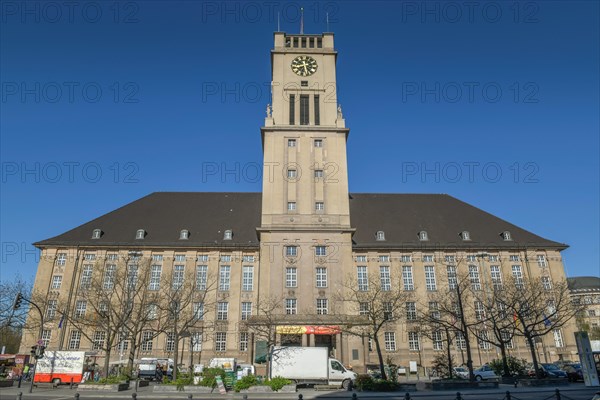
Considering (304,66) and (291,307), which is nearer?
(291,307)

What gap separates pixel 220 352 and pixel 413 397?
A: 28758 mm

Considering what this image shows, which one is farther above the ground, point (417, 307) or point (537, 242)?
point (537, 242)

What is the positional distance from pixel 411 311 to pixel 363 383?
77.0 ft

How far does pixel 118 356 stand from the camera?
148ft

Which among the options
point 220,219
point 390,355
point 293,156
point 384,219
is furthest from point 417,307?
point 220,219

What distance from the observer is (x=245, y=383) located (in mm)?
24125

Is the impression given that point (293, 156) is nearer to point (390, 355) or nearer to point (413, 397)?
point (390, 355)

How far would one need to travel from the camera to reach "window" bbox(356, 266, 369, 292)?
47.6 metres

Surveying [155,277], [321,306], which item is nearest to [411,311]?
[321,306]

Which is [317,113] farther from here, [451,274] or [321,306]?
[451,274]

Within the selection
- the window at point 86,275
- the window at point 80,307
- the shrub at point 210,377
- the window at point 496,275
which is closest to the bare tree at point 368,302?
the window at point 496,275

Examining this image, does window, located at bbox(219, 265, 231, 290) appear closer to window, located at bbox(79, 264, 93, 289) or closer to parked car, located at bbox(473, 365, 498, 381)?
window, located at bbox(79, 264, 93, 289)

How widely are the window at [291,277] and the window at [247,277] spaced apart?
241 inches

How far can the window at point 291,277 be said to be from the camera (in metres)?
43.7
